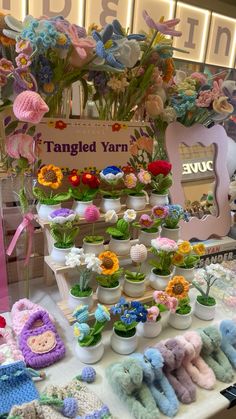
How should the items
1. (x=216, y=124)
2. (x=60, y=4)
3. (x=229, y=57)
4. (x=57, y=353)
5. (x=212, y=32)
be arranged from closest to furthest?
(x=57, y=353), (x=216, y=124), (x=60, y=4), (x=212, y=32), (x=229, y=57)

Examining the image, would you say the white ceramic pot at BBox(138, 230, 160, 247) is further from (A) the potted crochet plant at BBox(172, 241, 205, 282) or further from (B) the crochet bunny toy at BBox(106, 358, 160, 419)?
(B) the crochet bunny toy at BBox(106, 358, 160, 419)

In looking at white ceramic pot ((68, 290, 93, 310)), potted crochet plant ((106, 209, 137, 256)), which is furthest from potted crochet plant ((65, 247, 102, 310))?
potted crochet plant ((106, 209, 137, 256))

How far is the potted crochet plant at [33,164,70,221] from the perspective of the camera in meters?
0.73

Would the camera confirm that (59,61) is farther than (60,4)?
No

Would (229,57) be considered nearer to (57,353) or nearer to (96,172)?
(96,172)

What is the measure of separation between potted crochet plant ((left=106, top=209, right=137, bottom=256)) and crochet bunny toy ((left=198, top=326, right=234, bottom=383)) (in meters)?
0.25

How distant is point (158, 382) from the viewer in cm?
62

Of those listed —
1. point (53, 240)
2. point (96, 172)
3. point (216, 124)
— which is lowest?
point (53, 240)

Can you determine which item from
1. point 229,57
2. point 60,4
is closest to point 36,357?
point 60,4

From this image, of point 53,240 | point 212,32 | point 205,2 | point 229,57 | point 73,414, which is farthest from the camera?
point 229,57

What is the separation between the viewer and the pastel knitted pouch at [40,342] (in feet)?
2.12

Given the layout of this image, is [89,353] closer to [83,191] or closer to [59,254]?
[59,254]

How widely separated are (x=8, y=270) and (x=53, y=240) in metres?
0.17

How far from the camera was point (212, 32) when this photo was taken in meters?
2.05
